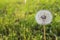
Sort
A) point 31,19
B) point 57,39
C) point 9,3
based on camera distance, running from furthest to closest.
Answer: point 9,3 → point 31,19 → point 57,39

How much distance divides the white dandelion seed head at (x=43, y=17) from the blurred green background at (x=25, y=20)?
31 mm

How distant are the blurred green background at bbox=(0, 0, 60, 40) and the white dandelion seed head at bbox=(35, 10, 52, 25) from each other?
31 mm

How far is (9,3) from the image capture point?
1559 millimetres

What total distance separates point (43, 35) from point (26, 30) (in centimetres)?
12

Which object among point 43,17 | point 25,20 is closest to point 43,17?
point 43,17

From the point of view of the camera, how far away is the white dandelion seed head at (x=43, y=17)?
4.53 feet

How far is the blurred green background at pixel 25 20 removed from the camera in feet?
4.55

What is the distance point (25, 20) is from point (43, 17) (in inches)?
5.7

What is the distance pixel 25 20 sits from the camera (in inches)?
57.3

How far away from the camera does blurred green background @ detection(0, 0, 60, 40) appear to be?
1.39 m

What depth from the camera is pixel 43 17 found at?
1381 millimetres

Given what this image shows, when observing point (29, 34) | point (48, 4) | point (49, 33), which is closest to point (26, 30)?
point (29, 34)

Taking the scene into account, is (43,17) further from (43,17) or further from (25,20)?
(25,20)

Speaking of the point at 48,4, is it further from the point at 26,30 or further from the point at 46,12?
the point at 26,30
